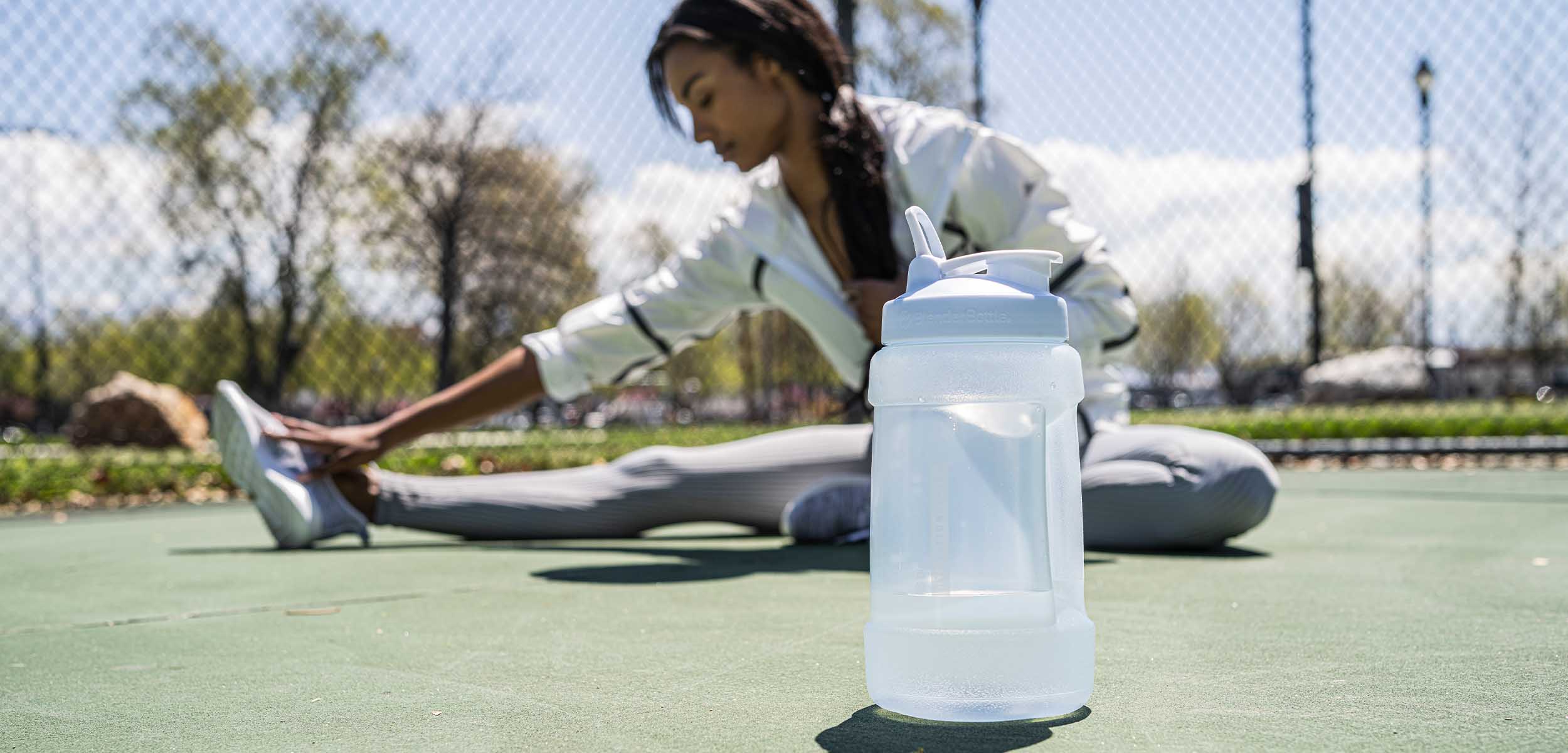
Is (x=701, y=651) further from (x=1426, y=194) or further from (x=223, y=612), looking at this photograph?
(x=1426, y=194)

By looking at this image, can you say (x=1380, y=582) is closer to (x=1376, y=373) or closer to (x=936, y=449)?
(x=936, y=449)

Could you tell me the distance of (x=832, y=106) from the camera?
3.51m

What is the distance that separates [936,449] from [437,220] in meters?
7.49

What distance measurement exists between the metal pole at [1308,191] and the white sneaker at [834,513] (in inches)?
237

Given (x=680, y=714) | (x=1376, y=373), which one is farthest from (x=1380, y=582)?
(x=1376, y=373)

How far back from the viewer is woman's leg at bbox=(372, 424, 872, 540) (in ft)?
12.7

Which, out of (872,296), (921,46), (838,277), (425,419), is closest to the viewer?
(872,296)

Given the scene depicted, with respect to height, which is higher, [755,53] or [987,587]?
[755,53]

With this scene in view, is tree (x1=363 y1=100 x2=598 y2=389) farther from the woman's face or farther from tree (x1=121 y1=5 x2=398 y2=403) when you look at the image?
the woman's face

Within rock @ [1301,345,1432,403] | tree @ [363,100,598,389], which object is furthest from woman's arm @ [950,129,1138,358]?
rock @ [1301,345,1432,403]

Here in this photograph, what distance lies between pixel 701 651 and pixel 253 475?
7.21ft

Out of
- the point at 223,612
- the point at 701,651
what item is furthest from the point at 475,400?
the point at 701,651

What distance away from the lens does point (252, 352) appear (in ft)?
26.0

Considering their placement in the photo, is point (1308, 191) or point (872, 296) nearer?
point (872, 296)
